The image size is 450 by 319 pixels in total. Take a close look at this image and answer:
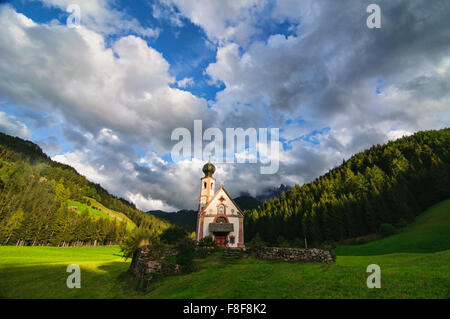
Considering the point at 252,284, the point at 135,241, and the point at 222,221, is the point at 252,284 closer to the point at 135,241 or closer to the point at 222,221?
the point at 135,241

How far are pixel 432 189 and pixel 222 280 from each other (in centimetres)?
7324

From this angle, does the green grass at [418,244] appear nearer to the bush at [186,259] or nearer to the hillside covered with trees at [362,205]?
the hillside covered with trees at [362,205]

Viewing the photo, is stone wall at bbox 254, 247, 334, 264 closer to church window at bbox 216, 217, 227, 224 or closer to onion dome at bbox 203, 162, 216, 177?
church window at bbox 216, 217, 227, 224

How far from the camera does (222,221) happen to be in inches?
1427

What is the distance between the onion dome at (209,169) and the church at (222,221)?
5.47 m

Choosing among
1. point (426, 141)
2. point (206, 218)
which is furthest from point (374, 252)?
point (426, 141)

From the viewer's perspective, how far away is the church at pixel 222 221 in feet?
113

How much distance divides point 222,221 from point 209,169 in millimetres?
11126

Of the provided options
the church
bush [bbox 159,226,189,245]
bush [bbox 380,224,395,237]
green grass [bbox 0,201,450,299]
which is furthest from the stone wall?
bush [bbox 380,224,395,237]

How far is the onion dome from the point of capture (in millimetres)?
42688

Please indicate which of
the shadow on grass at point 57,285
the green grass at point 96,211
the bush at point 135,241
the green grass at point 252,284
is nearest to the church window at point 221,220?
the green grass at point 252,284

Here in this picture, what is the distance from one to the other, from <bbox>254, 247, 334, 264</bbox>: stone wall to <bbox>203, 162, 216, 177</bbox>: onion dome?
2452 cm

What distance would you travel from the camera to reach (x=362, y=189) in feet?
210
